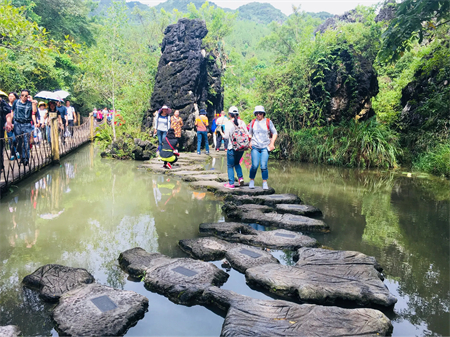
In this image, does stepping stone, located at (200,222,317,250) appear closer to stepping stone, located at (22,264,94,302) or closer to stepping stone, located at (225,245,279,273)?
stepping stone, located at (225,245,279,273)

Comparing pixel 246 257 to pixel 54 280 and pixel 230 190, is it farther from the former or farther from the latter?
pixel 230 190

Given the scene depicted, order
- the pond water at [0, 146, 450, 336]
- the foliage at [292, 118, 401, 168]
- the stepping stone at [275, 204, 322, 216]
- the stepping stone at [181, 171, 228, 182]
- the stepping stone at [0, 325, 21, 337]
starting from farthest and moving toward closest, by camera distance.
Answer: the foliage at [292, 118, 401, 168], the stepping stone at [181, 171, 228, 182], the stepping stone at [275, 204, 322, 216], the pond water at [0, 146, 450, 336], the stepping stone at [0, 325, 21, 337]

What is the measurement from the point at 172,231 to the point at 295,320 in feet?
7.77

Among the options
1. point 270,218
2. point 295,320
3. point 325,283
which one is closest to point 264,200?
point 270,218

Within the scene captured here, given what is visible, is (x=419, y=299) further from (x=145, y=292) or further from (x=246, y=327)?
(x=145, y=292)

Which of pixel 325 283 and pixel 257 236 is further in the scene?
pixel 257 236

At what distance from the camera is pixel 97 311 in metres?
2.51

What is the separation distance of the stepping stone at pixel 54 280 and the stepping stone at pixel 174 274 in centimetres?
44

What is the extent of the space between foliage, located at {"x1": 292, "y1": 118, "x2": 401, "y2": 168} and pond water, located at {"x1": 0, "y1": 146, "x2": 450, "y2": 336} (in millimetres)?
1918

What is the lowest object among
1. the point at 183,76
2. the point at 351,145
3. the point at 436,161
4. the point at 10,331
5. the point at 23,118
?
the point at 10,331

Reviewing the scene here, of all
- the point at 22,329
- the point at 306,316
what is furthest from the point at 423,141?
the point at 22,329

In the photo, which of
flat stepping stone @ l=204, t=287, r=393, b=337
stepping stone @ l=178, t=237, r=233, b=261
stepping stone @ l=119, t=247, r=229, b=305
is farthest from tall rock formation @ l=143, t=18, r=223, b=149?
flat stepping stone @ l=204, t=287, r=393, b=337

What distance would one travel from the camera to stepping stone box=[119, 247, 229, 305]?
2.89m

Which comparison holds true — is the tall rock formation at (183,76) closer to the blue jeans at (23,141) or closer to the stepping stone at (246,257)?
the blue jeans at (23,141)
